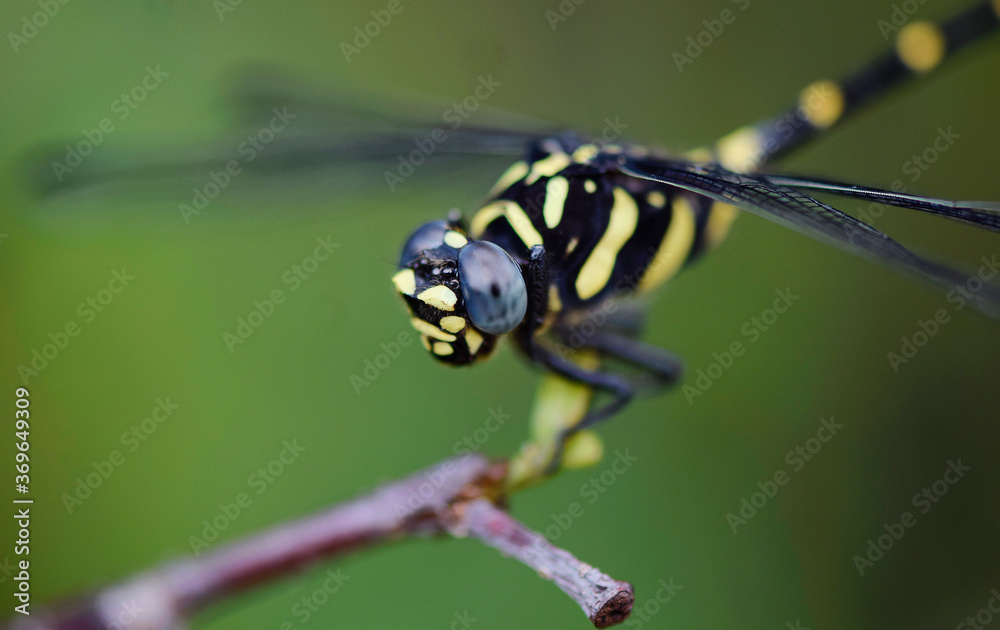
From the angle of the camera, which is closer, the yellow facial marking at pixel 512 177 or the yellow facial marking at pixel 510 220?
the yellow facial marking at pixel 510 220

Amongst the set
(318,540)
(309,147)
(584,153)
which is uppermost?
(309,147)

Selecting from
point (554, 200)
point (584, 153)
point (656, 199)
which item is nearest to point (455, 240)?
point (554, 200)

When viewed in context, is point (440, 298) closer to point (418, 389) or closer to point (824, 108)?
point (418, 389)

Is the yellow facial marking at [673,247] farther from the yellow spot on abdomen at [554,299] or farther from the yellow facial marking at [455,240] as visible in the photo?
the yellow facial marking at [455,240]

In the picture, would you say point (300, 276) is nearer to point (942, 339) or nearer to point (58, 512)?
point (58, 512)

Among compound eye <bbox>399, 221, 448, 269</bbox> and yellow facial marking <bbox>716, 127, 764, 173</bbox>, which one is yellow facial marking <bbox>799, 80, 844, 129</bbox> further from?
compound eye <bbox>399, 221, 448, 269</bbox>

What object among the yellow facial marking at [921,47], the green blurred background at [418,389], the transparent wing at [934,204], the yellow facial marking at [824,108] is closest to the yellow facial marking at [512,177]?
the green blurred background at [418,389]

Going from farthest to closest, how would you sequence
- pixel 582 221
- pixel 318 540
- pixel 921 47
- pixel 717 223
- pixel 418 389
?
1. pixel 418 389
2. pixel 921 47
3. pixel 717 223
4. pixel 582 221
5. pixel 318 540
